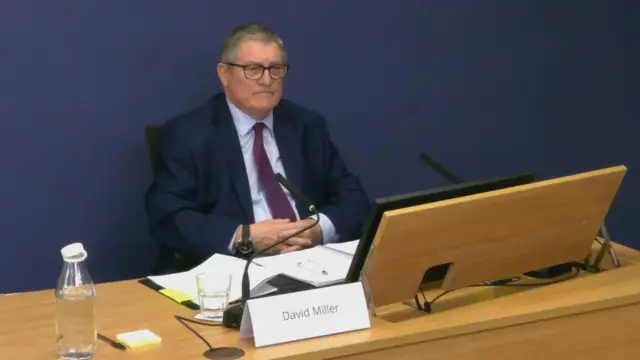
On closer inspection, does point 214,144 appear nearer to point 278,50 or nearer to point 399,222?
point 278,50

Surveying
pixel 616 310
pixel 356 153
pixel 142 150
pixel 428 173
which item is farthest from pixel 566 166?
pixel 616 310

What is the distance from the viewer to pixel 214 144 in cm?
299

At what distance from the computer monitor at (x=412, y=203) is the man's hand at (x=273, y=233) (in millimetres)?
703

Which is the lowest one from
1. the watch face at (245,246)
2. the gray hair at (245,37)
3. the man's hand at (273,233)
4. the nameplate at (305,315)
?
the watch face at (245,246)

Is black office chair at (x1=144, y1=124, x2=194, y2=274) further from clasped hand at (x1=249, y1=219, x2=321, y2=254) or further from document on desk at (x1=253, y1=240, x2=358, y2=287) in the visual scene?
document on desk at (x1=253, y1=240, x2=358, y2=287)

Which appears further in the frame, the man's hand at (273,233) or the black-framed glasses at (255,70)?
the black-framed glasses at (255,70)

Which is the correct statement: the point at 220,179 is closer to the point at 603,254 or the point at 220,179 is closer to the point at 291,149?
the point at 291,149

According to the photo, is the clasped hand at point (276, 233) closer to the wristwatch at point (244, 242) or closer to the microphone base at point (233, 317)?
the wristwatch at point (244, 242)

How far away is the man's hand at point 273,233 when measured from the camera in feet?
8.92

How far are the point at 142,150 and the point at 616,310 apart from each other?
1.77 m

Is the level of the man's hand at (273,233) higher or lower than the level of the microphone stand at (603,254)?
lower

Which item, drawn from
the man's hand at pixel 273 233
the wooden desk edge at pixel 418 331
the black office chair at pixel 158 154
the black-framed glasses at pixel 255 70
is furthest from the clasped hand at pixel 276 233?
the wooden desk edge at pixel 418 331

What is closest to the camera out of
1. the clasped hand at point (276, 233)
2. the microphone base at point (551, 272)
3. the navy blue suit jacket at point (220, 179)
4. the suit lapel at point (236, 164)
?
the microphone base at point (551, 272)

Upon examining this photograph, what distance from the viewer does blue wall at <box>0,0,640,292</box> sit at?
3.12 m
